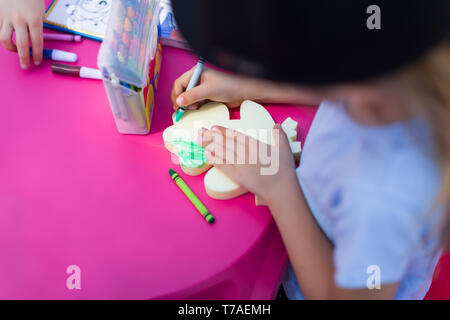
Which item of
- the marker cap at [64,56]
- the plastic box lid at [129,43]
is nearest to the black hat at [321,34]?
the plastic box lid at [129,43]

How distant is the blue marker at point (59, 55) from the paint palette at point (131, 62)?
16 centimetres

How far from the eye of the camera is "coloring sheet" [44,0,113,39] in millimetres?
738

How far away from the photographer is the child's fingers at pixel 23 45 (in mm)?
681

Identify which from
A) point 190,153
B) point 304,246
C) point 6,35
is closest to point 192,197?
point 190,153

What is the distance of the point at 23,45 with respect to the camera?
68 cm

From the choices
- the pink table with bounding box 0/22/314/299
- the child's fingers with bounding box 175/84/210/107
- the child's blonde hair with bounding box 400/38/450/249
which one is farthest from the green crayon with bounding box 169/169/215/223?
the child's blonde hair with bounding box 400/38/450/249

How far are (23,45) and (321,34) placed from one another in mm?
566

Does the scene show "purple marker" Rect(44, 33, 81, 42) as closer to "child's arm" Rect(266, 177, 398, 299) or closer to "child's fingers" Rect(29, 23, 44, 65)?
"child's fingers" Rect(29, 23, 44, 65)

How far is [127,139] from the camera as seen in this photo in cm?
65

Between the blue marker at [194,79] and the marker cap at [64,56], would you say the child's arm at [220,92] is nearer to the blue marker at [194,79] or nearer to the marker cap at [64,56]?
the blue marker at [194,79]

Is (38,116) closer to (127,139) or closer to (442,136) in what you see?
(127,139)

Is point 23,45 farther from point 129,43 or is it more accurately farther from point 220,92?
point 220,92
